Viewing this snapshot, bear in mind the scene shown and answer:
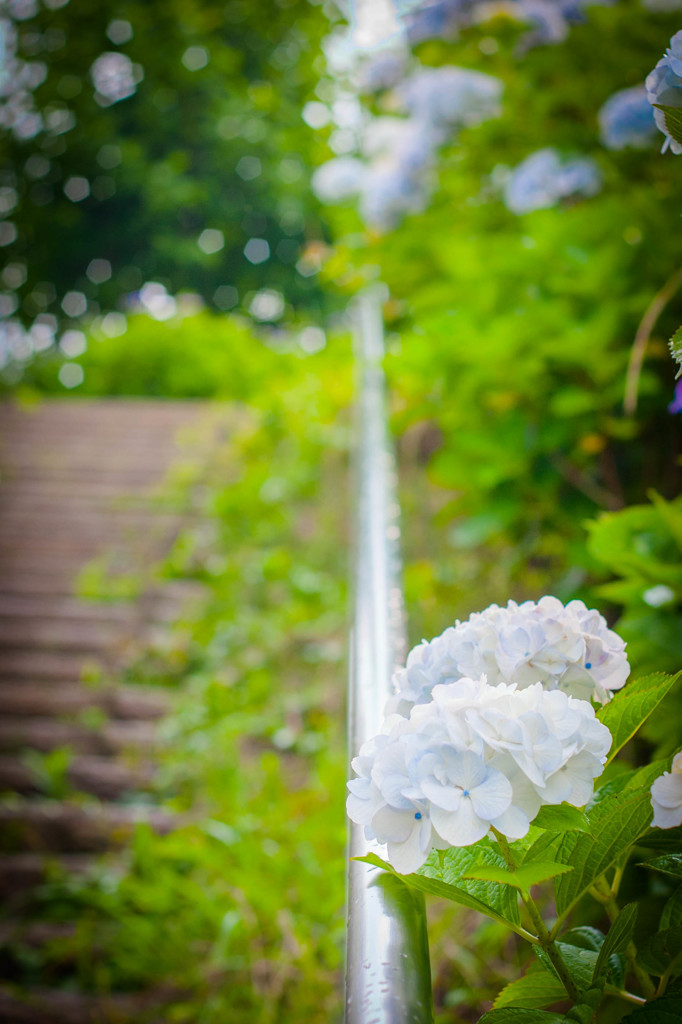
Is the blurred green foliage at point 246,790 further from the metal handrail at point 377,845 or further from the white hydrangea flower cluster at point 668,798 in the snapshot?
the white hydrangea flower cluster at point 668,798

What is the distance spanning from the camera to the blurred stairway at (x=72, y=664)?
1.77m

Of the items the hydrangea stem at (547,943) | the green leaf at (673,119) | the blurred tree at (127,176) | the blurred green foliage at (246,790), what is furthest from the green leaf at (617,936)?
the blurred tree at (127,176)

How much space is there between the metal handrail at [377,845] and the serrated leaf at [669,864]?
0.18m

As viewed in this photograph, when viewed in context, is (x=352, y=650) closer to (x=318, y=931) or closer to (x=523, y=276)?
(x=318, y=931)

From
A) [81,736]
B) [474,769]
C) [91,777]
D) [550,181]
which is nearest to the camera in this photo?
[474,769]

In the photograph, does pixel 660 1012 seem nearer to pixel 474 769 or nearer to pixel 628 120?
pixel 474 769

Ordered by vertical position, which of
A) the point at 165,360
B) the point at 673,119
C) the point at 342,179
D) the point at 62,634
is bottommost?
the point at 165,360

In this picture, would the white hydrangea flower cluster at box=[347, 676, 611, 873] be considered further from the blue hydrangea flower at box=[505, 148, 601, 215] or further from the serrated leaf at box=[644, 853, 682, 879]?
the blue hydrangea flower at box=[505, 148, 601, 215]

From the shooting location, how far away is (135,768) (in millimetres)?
1992

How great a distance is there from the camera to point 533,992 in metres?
0.53

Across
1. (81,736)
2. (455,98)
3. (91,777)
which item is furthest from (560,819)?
(455,98)

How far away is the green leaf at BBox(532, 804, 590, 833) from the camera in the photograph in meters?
0.46

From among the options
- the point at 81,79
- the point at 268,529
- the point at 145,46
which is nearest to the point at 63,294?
the point at 81,79

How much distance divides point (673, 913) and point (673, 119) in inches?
24.2
